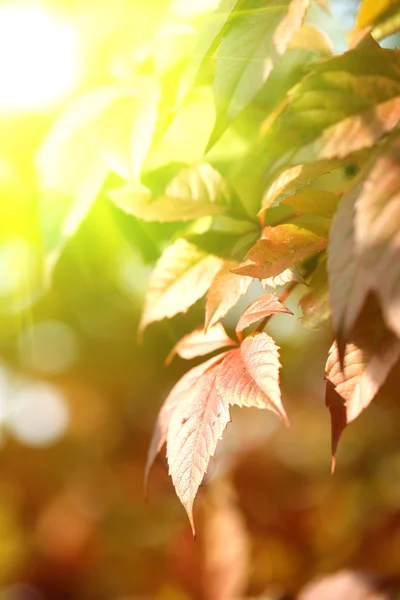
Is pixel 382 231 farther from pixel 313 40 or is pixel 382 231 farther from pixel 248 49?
pixel 313 40

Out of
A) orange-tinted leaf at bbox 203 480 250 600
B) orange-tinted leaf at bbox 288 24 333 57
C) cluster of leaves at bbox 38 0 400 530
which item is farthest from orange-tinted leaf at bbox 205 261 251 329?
orange-tinted leaf at bbox 203 480 250 600

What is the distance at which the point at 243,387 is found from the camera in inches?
16.3

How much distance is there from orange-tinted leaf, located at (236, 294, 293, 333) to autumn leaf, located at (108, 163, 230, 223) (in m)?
0.13

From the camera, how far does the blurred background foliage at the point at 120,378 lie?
2.14 feet

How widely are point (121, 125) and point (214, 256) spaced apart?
18 centimetres

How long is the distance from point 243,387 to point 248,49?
257 mm

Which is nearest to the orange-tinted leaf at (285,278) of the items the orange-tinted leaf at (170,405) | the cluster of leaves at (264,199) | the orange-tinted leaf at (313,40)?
the cluster of leaves at (264,199)

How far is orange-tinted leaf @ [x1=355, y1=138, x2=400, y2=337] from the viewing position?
0.27 m

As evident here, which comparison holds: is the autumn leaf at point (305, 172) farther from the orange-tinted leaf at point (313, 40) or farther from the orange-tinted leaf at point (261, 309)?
the orange-tinted leaf at point (313, 40)

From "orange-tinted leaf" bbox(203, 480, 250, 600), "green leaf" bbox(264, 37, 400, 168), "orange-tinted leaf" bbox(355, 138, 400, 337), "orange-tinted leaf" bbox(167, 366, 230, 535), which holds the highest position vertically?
"green leaf" bbox(264, 37, 400, 168)

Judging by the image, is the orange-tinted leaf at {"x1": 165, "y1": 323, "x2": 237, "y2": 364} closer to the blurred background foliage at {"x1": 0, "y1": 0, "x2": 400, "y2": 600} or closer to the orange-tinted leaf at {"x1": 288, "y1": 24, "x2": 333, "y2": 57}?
the blurred background foliage at {"x1": 0, "y1": 0, "x2": 400, "y2": 600}

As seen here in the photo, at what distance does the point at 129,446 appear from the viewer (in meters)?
1.50

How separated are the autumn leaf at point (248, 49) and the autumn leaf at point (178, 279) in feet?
0.43

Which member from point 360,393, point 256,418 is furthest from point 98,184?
point 256,418
